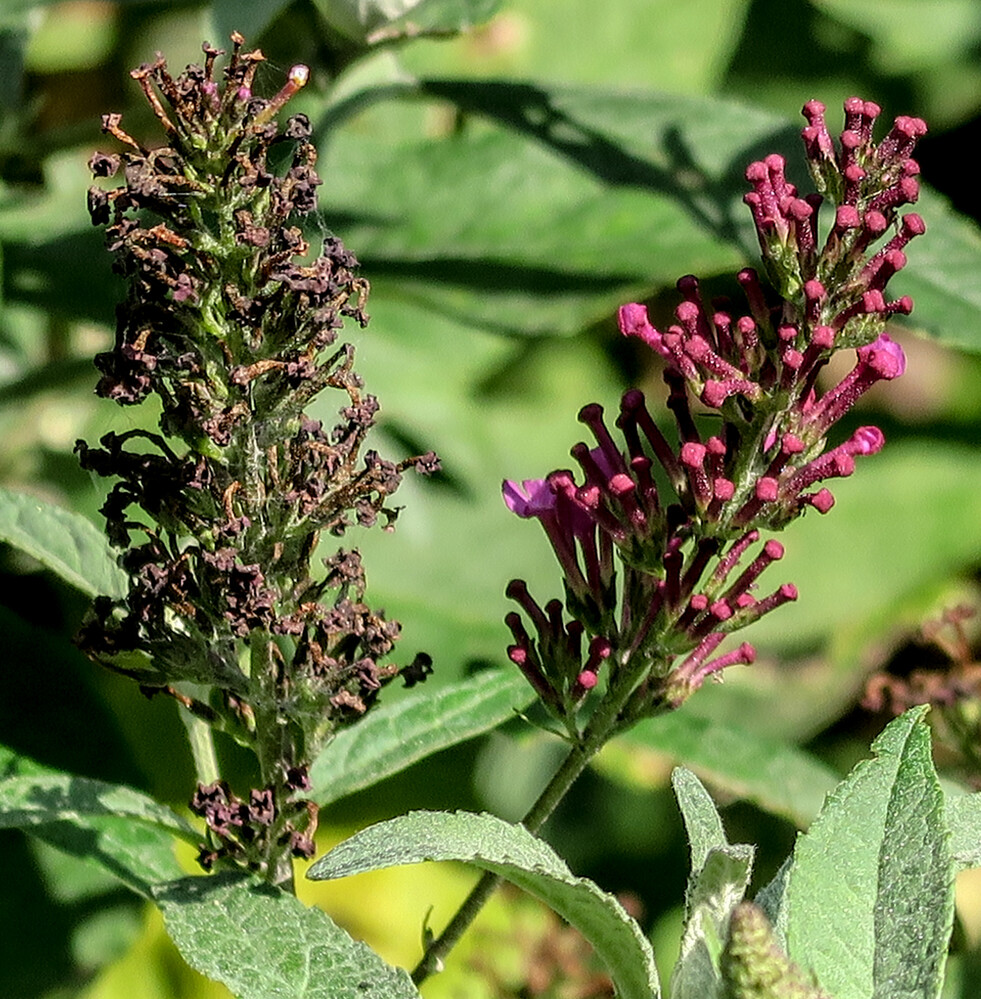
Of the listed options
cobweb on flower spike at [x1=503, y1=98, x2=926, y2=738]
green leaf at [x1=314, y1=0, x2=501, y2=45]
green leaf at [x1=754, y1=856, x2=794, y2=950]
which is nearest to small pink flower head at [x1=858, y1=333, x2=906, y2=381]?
cobweb on flower spike at [x1=503, y1=98, x2=926, y2=738]

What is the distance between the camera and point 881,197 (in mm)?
1297

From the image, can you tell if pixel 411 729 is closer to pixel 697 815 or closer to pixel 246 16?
pixel 697 815

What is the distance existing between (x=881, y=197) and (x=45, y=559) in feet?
2.74

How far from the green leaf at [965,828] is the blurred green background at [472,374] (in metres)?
0.60

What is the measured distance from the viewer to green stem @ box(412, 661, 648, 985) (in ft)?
4.49

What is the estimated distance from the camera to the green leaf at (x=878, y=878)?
1158 millimetres

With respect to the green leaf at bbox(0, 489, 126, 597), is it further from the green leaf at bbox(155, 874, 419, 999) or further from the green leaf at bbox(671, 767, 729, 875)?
the green leaf at bbox(671, 767, 729, 875)

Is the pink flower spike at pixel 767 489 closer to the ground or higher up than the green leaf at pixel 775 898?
higher up

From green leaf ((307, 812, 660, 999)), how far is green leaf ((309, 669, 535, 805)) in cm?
28

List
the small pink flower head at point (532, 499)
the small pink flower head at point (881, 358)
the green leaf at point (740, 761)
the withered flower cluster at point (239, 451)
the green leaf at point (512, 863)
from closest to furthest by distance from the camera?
the green leaf at point (512, 863)
the withered flower cluster at point (239, 451)
the small pink flower head at point (881, 358)
the small pink flower head at point (532, 499)
the green leaf at point (740, 761)

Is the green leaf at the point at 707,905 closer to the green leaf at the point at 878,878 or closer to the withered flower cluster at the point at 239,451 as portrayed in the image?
the green leaf at the point at 878,878

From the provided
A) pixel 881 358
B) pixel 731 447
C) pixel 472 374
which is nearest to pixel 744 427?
pixel 731 447

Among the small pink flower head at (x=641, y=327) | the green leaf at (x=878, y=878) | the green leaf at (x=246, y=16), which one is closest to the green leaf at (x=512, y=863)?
the green leaf at (x=878, y=878)

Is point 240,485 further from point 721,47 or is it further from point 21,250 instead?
point 721,47
